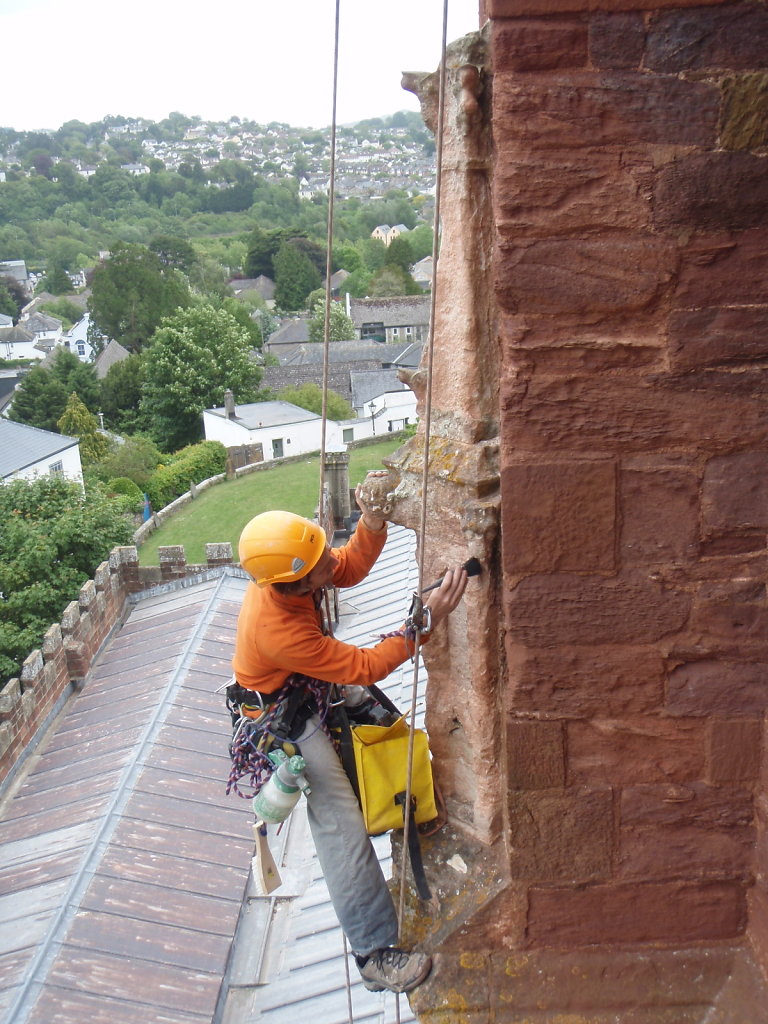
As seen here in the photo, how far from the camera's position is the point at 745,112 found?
2.48 m

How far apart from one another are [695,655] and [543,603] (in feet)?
1.55

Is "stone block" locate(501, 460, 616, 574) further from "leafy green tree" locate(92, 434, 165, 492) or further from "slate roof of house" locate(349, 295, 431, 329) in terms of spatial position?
"slate roof of house" locate(349, 295, 431, 329)

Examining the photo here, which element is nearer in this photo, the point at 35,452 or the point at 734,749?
the point at 734,749

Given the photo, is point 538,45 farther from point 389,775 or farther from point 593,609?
point 389,775

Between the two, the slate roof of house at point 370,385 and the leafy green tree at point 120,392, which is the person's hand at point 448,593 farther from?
the leafy green tree at point 120,392

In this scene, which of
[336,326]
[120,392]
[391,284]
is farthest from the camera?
[391,284]

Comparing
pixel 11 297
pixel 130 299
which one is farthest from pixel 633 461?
pixel 11 297

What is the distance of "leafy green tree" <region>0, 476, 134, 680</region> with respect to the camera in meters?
21.2

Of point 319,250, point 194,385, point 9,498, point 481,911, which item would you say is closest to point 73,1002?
point 481,911

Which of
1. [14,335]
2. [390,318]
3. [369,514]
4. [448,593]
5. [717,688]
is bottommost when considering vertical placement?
[14,335]

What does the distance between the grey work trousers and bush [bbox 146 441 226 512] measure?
36060 millimetres

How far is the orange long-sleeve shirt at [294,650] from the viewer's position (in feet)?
11.2

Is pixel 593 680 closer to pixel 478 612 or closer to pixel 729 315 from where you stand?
pixel 478 612

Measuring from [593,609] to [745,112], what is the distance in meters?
1.37
